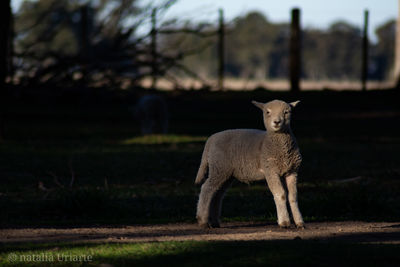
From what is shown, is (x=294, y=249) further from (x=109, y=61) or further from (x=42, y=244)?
(x=109, y=61)

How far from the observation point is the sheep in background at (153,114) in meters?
18.6

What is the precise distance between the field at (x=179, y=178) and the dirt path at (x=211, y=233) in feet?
0.24

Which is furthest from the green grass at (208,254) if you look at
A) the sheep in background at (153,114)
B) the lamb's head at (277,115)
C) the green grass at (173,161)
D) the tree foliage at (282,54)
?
the tree foliage at (282,54)

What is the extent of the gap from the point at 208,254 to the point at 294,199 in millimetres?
1937

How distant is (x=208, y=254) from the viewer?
6.50m

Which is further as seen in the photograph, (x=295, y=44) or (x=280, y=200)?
(x=295, y=44)

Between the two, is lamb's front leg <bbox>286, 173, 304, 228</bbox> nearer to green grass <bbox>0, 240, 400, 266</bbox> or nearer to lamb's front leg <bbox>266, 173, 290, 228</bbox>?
lamb's front leg <bbox>266, 173, 290, 228</bbox>

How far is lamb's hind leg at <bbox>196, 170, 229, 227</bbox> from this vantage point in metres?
8.52

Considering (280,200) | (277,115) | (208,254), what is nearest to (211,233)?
(280,200)

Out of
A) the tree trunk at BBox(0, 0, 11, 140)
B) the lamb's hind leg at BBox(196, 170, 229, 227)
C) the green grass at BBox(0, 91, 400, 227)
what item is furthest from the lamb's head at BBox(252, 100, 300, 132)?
the tree trunk at BBox(0, 0, 11, 140)

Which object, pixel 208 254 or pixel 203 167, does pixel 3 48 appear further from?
pixel 208 254

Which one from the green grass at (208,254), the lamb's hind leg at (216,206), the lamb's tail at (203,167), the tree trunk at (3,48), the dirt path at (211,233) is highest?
the tree trunk at (3,48)

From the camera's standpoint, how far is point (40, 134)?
19031 mm

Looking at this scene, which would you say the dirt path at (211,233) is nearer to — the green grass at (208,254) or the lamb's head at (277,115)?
the green grass at (208,254)
